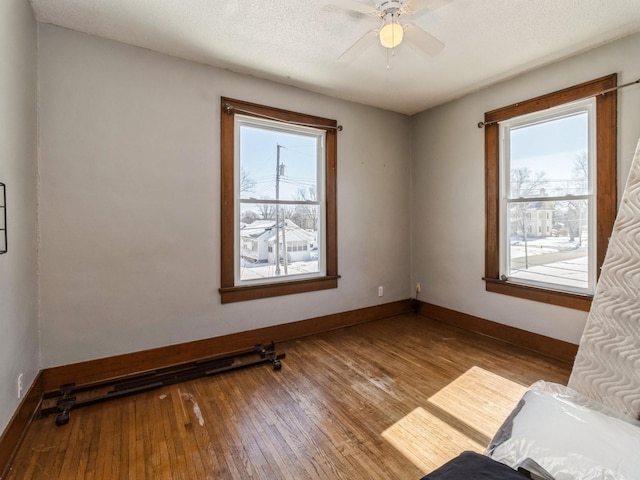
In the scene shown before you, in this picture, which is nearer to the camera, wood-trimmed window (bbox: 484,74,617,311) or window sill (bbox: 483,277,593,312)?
wood-trimmed window (bbox: 484,74,617,311)

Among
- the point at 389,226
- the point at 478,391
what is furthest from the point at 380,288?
the point at 478,391

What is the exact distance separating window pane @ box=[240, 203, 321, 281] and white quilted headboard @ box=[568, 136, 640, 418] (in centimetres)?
251

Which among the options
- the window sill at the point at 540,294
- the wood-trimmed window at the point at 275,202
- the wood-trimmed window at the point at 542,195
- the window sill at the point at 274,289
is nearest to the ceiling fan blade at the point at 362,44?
the wood-trimmed window at the point at 275,202

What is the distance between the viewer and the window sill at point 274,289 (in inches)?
119

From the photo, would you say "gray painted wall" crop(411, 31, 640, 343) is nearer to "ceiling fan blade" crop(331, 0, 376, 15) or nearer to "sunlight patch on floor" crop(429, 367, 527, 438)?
"sunlight patch on floor" crop(429, 367, 527, 438)

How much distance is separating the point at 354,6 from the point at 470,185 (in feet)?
7.78

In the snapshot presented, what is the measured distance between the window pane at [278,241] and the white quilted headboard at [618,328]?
2505 mm

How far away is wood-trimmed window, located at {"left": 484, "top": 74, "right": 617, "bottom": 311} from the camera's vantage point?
100 inches

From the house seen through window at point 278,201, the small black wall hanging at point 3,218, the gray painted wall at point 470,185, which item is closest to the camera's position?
the small black wall hanging at point 3,218

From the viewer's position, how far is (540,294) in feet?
9.89

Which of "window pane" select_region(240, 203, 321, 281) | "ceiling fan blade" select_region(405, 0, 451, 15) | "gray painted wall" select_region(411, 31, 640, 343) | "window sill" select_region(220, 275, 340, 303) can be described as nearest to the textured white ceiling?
"ceiling fan blade" select_region(405, 0, 451, 15)

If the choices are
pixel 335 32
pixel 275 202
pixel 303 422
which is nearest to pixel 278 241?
pixel 275 202

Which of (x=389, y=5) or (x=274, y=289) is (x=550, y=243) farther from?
(x=274, y=289)

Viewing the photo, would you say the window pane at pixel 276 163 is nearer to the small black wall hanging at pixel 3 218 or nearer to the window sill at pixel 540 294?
the small black wall hanging at pixel 3 218
